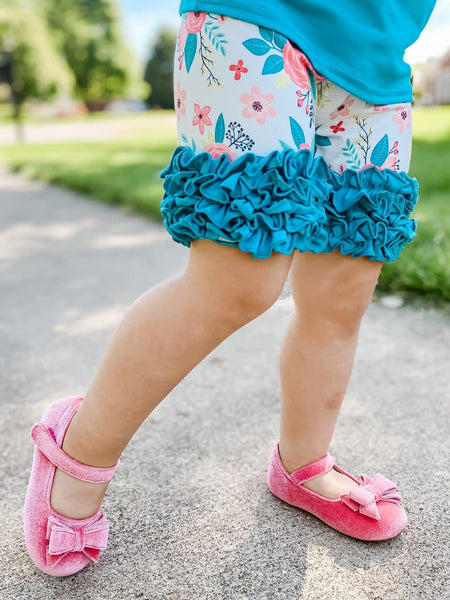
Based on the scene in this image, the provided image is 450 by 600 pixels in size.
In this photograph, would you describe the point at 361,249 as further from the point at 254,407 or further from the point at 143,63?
the point at 143,63

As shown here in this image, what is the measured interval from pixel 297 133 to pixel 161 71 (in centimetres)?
3624

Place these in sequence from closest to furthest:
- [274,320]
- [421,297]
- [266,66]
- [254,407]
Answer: [266,66], [254,407], [274,320], [421,297]

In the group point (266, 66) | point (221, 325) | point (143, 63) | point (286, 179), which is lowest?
point (143, 63)

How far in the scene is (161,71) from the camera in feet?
114

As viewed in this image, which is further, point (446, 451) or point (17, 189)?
point (17, 189)

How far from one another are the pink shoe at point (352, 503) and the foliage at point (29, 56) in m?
17.4

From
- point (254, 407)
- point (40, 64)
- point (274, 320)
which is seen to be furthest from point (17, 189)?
point (40, 64)

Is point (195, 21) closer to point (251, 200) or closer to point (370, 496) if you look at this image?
point (251, 200)

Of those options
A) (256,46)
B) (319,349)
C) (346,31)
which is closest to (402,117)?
(346,31)

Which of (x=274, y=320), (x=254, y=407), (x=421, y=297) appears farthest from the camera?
(x=421, y=297)

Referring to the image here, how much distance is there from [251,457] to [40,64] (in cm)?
1833

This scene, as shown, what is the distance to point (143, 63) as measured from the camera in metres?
36.5

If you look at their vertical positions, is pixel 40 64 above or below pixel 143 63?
above

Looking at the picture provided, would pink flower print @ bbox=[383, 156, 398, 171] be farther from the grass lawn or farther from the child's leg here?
the grass lawn
